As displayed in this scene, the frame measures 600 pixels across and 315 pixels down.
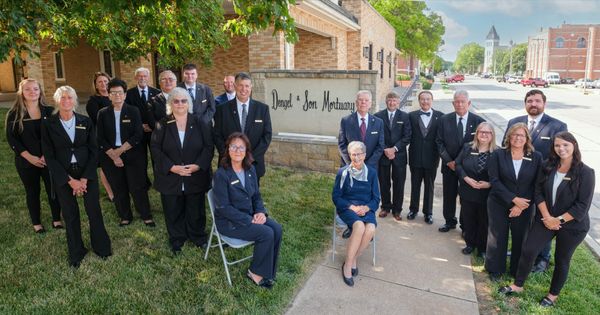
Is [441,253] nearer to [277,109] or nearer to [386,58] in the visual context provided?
[277,109]

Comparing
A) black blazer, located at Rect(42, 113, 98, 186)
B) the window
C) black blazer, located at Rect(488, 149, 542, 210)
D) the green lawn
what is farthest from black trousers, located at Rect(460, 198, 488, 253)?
the window

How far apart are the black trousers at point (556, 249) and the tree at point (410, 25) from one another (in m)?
34.3

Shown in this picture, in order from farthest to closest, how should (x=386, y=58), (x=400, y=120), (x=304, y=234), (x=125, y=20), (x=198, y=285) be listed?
(x=386, y=58)
(x=125, y=20)
(x=400, y=120)
(x=304, y=234)
(x=198, y=285)

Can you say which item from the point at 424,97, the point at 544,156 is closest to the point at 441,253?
the point at 544,156

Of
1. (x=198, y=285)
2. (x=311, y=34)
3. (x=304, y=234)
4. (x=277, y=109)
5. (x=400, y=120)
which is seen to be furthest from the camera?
(x=311, y=34)

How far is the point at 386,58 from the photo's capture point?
29.6 metres

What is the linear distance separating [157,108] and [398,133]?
3.22 metres

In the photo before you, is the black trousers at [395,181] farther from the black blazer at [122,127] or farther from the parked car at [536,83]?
the parked car at [536,83]

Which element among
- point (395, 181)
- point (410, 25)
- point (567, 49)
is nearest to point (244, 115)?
point (395, 181)

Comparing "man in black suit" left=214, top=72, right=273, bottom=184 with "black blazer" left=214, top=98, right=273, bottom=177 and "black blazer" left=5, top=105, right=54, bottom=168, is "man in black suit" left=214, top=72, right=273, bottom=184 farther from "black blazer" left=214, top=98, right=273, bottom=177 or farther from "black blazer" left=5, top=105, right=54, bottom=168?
"black blazer" left=5, top=105, right=54, bottom=168

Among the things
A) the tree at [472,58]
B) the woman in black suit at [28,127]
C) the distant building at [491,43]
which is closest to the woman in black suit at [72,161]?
the woman in black suit at [28,127]

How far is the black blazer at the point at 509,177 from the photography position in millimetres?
4148

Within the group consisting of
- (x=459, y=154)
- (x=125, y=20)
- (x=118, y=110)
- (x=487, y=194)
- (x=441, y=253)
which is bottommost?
(x=441, y=253)

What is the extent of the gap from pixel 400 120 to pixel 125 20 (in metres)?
5.32
